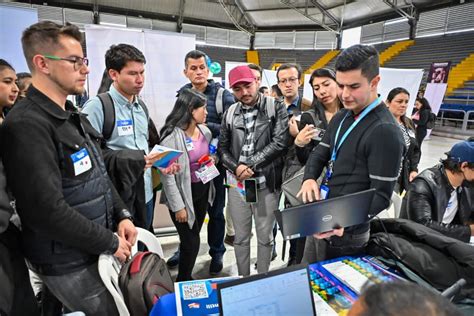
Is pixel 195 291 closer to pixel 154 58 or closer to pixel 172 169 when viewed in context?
pixel 172 169

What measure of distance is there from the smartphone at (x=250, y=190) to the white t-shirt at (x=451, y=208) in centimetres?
113

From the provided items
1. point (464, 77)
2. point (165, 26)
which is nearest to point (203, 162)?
point (464, 77)

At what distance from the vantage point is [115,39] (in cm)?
262

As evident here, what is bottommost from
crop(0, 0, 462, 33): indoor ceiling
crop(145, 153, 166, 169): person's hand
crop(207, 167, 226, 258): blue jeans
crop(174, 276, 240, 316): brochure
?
crop(207, 167, 226, 258): blue jeans

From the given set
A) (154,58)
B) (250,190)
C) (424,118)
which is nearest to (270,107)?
(250,190)

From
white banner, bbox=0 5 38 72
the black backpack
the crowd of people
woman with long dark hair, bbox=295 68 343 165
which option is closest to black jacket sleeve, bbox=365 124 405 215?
the crowd of people

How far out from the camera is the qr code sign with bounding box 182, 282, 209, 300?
1.03 m

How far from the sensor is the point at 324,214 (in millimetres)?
1021

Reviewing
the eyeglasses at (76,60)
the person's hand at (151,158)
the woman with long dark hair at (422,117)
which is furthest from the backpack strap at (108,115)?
the woman with long dark hair at (422,117)

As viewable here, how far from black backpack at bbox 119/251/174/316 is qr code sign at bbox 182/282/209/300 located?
0.41 ft

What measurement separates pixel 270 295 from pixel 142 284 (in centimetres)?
49

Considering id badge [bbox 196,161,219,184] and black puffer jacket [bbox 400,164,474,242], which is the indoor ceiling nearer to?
black puffer jacket [bbox 400,164,474,242]

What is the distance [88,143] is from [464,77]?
14945mm

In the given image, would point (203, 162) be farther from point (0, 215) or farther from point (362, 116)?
point (0, 215)
